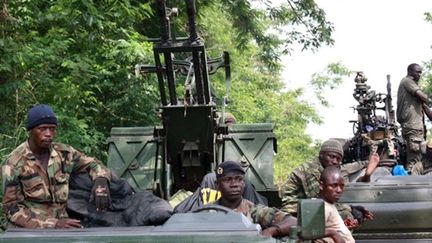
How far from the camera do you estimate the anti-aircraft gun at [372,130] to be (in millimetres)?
10086

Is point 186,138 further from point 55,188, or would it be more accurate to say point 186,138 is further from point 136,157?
point 55,188

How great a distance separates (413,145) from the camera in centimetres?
1046

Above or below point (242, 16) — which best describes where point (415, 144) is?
below

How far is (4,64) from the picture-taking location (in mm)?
10594

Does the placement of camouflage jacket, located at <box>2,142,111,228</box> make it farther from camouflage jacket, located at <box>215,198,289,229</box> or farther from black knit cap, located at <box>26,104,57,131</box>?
camouflage jacket, located at <box>215,198,289,229</box>

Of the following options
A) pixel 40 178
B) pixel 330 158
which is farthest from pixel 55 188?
pixel 330 158

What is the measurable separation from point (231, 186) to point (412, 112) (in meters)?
5.13

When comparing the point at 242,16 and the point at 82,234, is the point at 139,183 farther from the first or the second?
the point at 242,16

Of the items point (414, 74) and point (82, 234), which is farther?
point (414, 74)

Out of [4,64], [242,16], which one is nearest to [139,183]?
[4,64]

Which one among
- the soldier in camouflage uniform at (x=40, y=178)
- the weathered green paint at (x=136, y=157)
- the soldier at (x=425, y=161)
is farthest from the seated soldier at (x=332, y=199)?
the soldier at (x=425, y=161)

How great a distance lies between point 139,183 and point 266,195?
1.31 m

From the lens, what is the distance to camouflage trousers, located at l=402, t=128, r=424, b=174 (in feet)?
34.2

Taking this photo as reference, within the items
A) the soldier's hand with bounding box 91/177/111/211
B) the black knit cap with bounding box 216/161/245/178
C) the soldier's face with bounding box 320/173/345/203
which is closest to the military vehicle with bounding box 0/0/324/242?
the black knit cap with bounding box 216/161/245/178
